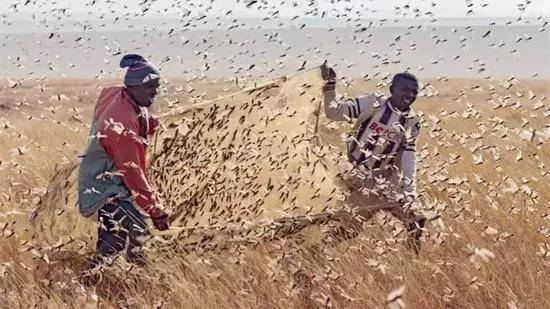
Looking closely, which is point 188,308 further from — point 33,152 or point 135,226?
point 33,152

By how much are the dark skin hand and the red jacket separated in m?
1.92

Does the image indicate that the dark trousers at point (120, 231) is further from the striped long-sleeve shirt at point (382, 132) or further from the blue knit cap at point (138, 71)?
the striped long-sleeve shirt at point (382, 132)

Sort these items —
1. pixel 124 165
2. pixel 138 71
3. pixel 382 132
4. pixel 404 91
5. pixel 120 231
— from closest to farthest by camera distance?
pixel 124 165 → pixel 138 71 → pixel 120 231 → pixel 404 91 → pixel 382 132

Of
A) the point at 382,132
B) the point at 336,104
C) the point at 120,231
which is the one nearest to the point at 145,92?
the point at 120,231

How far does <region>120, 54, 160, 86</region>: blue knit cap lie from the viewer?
17.8 feet

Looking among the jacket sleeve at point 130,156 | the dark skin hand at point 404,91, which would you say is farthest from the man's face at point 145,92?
the dark skin hand at point 404,91

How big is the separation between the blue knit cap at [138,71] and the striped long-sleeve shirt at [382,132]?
163cm

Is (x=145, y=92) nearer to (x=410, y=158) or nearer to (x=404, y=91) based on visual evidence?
(x=404, y=91)

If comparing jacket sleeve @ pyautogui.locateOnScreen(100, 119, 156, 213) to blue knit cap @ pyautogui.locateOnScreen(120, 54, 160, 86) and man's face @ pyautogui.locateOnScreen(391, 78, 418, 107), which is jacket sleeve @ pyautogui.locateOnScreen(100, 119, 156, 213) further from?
man's face @ pyautogui.locateOnScreen(391, 78, 418, 107)

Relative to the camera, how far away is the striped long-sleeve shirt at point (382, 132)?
638 cm

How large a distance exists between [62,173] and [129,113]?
1.43 meters

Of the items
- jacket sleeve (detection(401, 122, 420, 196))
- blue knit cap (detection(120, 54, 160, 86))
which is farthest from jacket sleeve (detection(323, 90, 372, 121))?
blue knit cap (detection(120, 54, 160, 86))

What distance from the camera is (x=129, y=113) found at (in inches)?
213

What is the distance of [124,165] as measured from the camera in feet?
17.2
